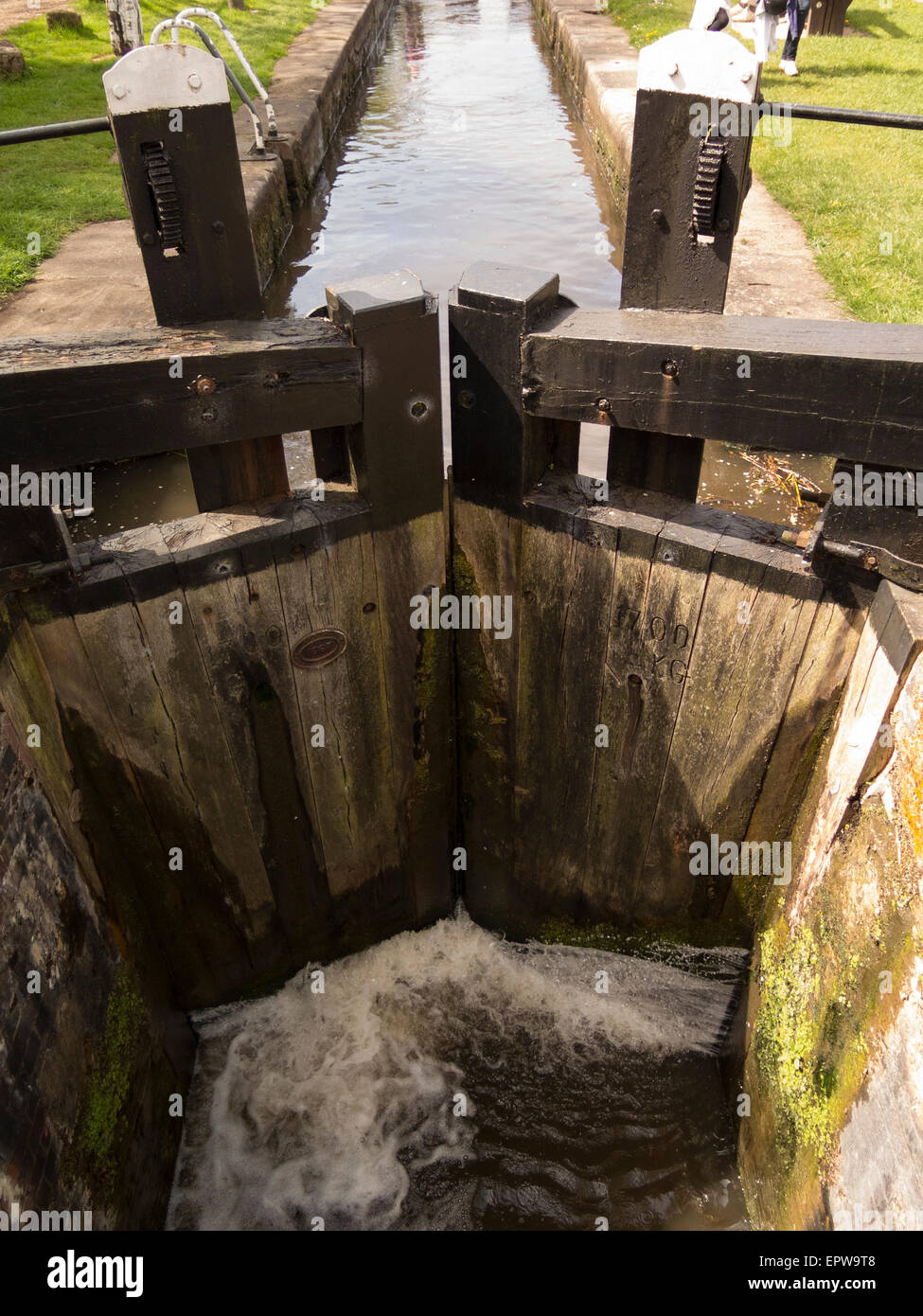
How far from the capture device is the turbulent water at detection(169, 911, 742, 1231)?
3.20m

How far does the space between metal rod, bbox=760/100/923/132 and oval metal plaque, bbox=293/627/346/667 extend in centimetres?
188

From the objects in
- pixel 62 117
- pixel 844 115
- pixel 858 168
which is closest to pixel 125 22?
pixel 62 117

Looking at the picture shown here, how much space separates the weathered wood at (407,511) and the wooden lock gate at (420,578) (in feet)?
0.04

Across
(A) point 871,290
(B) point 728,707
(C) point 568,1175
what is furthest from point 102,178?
(C) point 568,1175

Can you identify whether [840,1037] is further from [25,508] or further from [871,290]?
[871,290]

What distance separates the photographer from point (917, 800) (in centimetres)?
222

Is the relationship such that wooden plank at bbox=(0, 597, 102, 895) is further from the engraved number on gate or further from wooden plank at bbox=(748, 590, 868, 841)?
wooden plank at bbox=(748, 590, 868, 841)

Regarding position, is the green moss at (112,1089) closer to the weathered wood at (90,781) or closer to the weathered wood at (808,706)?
the weathered wood at (90,781)

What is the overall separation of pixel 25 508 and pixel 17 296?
5.35 meters

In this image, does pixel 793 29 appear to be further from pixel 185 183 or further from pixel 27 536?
pixel 27 536

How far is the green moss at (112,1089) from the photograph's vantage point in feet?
8.47

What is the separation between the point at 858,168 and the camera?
8.84m
